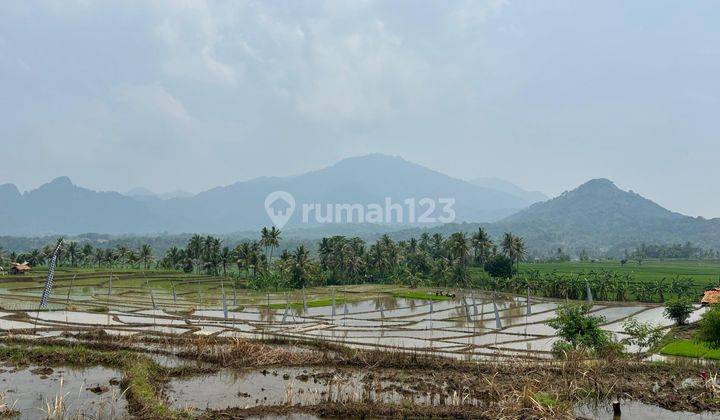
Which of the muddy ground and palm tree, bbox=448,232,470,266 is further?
palm tree, bbox=448,232,470,266

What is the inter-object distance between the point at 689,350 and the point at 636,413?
10.6 metres

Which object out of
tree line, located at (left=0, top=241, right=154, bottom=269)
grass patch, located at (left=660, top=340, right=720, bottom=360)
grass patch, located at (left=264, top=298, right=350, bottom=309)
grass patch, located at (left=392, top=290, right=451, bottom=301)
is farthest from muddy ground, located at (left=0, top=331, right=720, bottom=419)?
tree line, located at (left=0, top=241, right=154, bottom=269)

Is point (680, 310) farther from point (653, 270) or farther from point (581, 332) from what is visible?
point (653, 270)

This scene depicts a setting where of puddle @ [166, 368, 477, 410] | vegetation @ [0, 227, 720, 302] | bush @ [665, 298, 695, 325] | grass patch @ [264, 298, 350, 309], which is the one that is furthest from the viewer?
vegetation @ [0, 227, 720, 302]

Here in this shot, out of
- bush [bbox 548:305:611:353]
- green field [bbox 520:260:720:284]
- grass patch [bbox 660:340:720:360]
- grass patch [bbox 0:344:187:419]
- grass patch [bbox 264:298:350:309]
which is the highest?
bush [bbox 548:305:611:353]

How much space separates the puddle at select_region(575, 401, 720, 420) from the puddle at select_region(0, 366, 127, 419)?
11746 mm

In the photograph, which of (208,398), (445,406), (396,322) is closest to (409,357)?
(445,406)

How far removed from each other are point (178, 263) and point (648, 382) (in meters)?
68.8

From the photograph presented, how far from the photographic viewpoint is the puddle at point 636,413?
1332 centimetres

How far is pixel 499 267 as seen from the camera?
205 feet

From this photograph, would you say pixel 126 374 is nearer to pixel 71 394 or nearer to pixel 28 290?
pixel 71 394

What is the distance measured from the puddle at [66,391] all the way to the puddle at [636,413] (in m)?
11.7

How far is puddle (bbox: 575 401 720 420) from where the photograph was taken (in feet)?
43.7

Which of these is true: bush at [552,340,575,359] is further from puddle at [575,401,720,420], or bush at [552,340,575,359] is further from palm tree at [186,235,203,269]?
palm tree at [186,235,203,269]
